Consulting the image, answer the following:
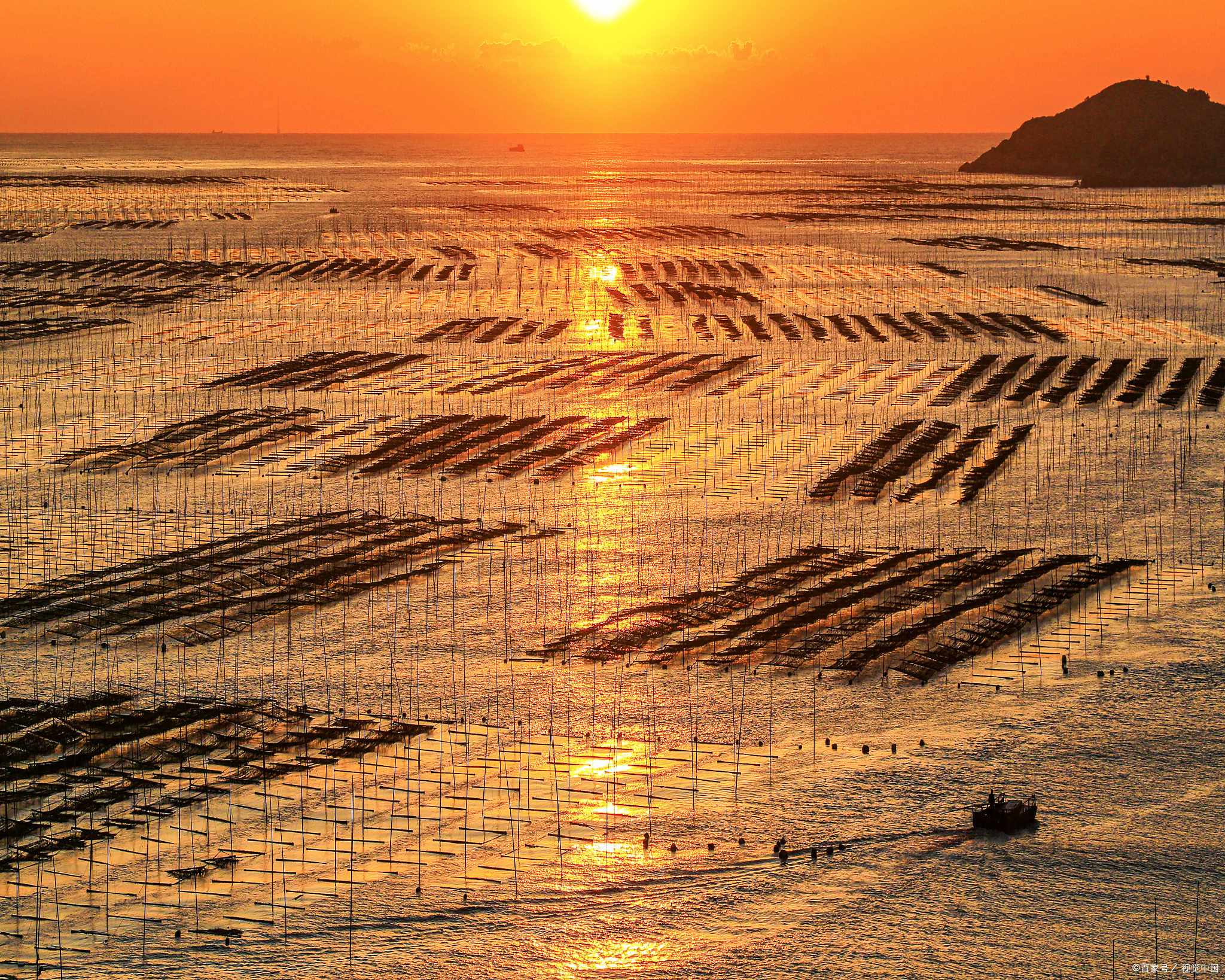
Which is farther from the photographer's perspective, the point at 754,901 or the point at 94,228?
the point at 94,228

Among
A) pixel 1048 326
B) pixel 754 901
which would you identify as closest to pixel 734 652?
pixel 754 901

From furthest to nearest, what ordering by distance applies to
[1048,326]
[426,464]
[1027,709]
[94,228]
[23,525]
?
[94,228]
[1048,326]
[426,464]
[23,525]
[1027,709]

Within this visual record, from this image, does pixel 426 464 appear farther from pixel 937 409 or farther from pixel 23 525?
pixel 937 409

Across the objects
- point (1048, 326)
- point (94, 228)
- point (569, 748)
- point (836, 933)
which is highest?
point (94, 228)

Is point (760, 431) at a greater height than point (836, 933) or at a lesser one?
greater

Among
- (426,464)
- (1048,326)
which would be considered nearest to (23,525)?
(426,464)

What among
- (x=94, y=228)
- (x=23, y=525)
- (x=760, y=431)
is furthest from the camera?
(x=94, y=228)
